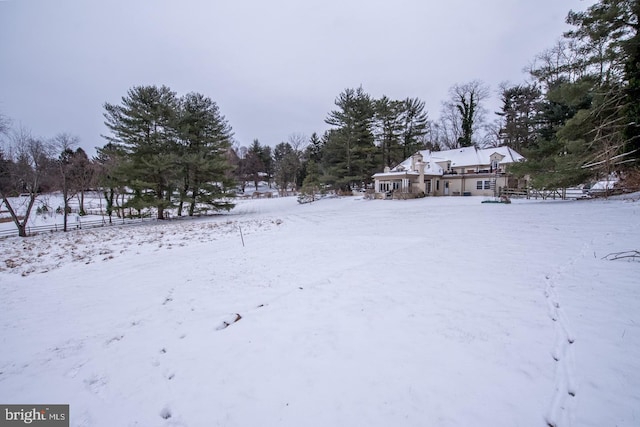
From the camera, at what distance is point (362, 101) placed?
33.2m

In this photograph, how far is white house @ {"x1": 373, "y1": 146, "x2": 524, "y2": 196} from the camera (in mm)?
27297

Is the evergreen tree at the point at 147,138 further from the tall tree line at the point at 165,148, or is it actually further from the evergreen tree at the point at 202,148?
the evergreen tree at the point at 202,148

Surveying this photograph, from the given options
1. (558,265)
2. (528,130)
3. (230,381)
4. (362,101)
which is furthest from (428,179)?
(230,381)

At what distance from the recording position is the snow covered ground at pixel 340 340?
8.13 feet

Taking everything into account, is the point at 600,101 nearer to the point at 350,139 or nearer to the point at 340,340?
the point at 340,340

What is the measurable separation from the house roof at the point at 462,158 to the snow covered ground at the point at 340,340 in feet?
76.9

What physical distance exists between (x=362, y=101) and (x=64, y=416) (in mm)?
35900

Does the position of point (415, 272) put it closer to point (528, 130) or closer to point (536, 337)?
point (536, 337)

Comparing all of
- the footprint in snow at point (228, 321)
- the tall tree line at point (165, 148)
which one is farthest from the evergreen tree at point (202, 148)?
the footprint in snow at point (228, 321)

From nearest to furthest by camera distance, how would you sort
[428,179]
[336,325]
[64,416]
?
[64,416] → [336,325] → [428,179]

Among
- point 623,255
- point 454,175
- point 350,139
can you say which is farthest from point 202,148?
point 454,175

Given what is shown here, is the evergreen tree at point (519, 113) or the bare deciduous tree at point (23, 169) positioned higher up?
the evergreen tree at point (519, 113)

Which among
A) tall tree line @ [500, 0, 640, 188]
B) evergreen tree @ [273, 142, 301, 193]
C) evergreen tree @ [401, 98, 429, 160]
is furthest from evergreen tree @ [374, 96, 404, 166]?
tall tree line @ [500, 0, 640, 188]

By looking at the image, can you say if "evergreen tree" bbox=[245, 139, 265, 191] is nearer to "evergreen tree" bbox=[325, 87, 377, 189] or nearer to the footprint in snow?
"evergreen tree" bbox=[325, 87, 377, 189]
